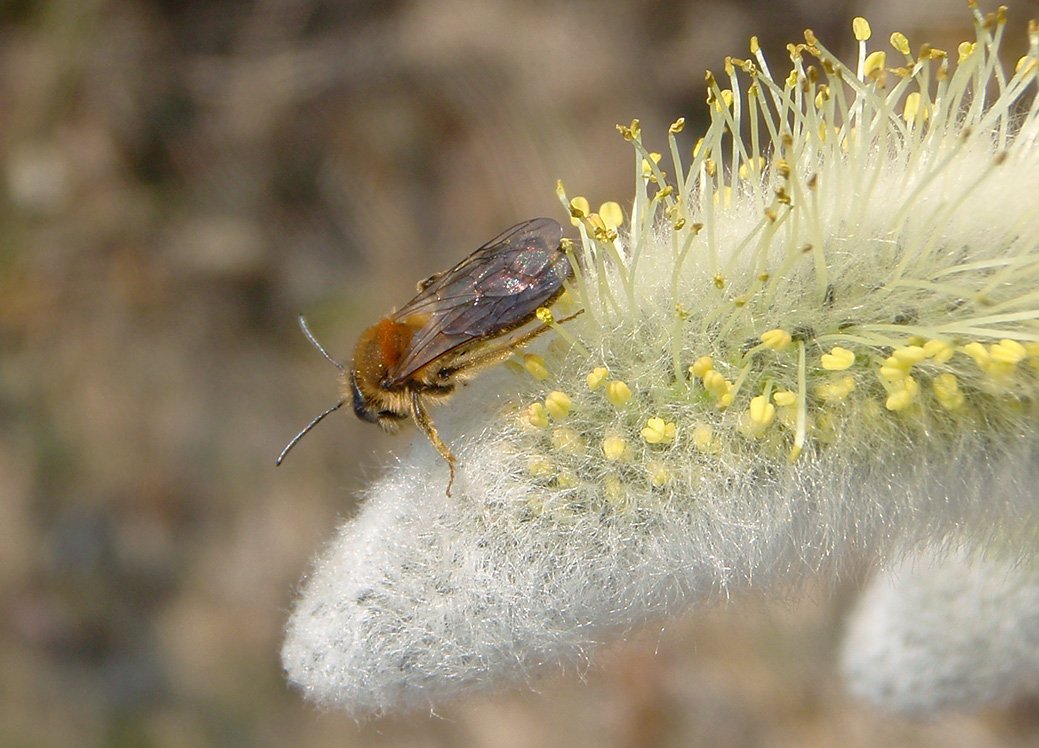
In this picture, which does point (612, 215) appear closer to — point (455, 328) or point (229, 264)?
point (455, 328)

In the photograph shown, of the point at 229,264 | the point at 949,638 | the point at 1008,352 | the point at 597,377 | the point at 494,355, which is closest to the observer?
the point at 1008,352

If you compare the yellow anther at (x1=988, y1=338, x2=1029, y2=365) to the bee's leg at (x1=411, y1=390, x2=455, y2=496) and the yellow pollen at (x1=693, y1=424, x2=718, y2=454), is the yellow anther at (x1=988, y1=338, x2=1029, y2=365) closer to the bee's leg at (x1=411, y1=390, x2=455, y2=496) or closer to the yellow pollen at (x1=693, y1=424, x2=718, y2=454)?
the yellow pollen at (x1=693, y1=424, x2=718, y2=454)

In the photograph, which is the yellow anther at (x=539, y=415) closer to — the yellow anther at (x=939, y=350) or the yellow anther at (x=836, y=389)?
the yellow anther at (x=836, y=389)

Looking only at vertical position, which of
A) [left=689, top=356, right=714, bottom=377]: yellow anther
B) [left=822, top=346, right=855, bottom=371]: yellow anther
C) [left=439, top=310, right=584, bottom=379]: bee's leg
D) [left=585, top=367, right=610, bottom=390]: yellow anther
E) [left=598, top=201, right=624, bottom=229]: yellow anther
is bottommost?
[left=822, top=346, right=855, bottom=371]: yellow anther

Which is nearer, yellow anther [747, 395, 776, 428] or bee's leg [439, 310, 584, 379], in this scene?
yellow anther [747, 395, 776, 428]

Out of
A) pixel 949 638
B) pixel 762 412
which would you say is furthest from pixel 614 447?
pixel 949 638

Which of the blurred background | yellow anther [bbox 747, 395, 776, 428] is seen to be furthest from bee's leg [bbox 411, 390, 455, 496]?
the blurred background
